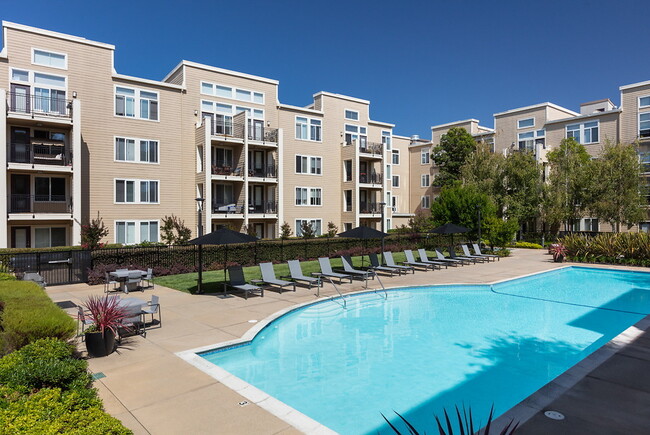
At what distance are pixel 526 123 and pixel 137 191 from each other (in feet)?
124

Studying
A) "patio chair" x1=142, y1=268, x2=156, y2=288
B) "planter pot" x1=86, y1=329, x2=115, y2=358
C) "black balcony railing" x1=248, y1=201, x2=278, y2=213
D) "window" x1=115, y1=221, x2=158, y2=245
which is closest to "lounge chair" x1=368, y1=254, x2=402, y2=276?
"patio chair" x1=142, y1=268, x2=156, y2=288

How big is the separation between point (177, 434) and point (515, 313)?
11276mm

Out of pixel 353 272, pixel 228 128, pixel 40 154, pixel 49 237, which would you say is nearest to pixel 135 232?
pixel 49 237

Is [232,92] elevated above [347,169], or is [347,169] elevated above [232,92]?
[232,92]

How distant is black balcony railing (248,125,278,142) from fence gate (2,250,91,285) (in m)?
16.9

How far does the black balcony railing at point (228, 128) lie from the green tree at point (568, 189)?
84.0ft

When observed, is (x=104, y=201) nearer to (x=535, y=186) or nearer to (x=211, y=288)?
(x=211, y=288)

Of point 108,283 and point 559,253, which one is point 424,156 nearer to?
point 559,253

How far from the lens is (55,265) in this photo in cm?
1616

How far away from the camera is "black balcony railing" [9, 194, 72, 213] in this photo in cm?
2280

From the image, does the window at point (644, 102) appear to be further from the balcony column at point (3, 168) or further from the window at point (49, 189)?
the balcony column at point (3, 168)

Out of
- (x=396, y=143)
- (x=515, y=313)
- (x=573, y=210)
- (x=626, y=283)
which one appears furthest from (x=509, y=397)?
(x=396, y=143)

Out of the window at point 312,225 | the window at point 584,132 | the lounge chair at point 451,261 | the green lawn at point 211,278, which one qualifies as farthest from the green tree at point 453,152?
the green lawn at point 211,278

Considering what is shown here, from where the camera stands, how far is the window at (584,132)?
3778 centimetres
